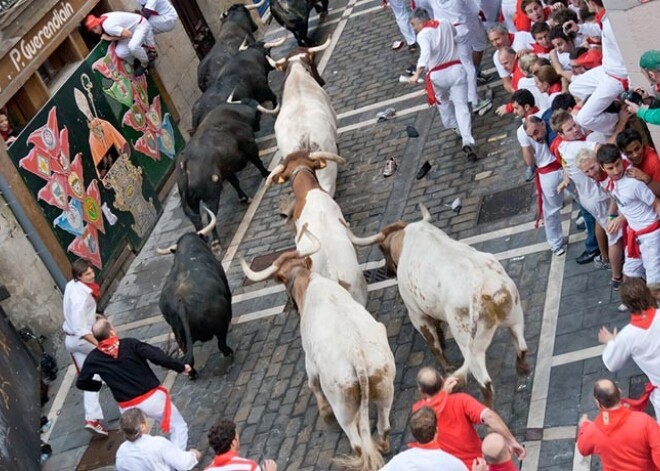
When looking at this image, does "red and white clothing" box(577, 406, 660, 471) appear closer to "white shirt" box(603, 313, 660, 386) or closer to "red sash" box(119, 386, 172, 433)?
"white shirt" box(603, 313, 660, 386)

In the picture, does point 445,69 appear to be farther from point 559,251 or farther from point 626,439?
point 626,439

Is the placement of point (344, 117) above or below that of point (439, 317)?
below

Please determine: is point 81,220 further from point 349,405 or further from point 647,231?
point 647,231

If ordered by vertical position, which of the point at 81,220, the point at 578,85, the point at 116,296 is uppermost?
the point at 578,85

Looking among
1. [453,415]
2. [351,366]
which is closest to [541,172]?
[351,366]

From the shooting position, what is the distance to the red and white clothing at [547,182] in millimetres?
11438

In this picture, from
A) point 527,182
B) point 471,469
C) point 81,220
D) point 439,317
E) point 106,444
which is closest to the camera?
point 471,469

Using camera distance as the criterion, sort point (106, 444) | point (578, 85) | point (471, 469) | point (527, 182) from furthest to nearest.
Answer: point (527, 182)
point (106, 444)
point (578, 85)
point (471, 469)

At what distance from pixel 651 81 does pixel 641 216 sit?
125cm

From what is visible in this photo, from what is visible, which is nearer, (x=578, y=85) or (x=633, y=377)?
(x=633, y=377)

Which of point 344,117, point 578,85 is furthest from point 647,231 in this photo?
point 344,117

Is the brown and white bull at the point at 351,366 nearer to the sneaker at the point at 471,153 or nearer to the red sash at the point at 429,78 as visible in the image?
the sneaker at the point at 471,153

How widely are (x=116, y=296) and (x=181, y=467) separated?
741 cm

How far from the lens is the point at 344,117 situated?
18.3 metres
